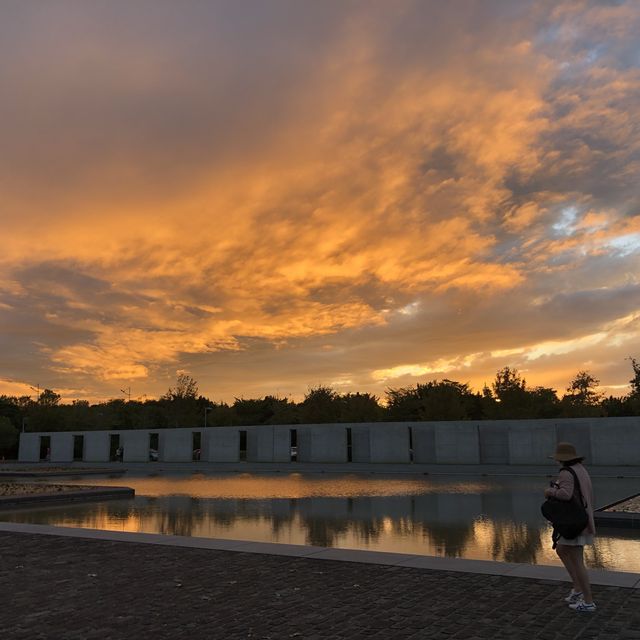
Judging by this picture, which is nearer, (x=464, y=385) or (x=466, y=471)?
(x=466, y=471)

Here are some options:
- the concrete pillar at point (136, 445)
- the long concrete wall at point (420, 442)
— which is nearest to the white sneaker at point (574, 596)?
the long concrete wall at point (420, 442)

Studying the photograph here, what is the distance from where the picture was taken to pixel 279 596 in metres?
7.54

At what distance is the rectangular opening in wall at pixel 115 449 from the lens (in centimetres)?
5307

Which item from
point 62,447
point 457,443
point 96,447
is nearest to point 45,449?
point 62,447

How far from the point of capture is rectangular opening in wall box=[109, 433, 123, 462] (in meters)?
53.1

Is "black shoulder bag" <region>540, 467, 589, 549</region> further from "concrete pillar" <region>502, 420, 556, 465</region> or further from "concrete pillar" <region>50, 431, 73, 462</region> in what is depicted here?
"concrete pillar" <region>50, 431, 73, 462</region>

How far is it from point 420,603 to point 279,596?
5.73 feet

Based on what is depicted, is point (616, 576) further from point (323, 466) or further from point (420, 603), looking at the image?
point (323, 466)

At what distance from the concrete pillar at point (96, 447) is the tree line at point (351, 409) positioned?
2212cm

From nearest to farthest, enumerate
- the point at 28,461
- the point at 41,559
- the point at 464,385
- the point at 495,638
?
the point at 495,638 < the point at 41,559 < the point at 28,461 < the point at 464,385

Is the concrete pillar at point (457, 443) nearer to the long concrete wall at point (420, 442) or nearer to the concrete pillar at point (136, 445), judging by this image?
the long concrete wall at point (420, 442)

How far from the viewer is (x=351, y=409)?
2640 inches

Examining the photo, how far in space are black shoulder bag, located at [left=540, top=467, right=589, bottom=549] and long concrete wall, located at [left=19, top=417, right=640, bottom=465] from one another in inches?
989

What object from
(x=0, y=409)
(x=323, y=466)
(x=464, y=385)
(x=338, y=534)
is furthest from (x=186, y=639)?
(x=0, y=409)
